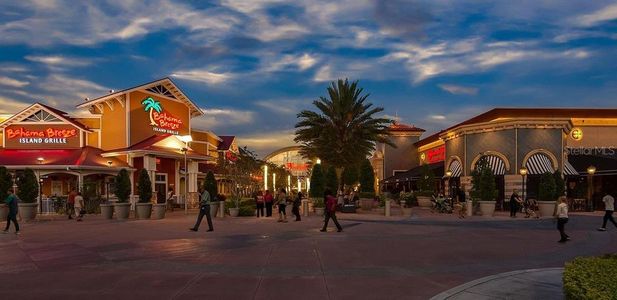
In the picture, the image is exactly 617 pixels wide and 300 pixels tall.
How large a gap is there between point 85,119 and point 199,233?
2429 centimetres

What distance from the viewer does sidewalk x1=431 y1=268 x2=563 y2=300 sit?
7871 millimetres

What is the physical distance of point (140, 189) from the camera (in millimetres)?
26203

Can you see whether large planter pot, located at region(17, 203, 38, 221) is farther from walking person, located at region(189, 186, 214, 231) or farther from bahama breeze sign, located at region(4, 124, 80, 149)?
bahama breeze sign, located at region(4, 124, 80, 149)

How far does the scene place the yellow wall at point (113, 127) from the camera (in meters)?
37.8

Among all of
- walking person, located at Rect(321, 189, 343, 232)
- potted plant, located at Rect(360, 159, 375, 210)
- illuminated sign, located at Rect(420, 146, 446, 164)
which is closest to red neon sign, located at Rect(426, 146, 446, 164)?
illuminated sign, located at Rect(420, 146, 446, 164)

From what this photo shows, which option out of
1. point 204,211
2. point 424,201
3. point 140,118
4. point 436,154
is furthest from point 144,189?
point 436,154

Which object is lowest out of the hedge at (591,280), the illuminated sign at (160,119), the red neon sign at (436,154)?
the hedge at (591,280)

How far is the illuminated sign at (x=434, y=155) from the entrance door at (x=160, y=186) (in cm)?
2437

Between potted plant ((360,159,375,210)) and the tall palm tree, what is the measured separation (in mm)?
2101

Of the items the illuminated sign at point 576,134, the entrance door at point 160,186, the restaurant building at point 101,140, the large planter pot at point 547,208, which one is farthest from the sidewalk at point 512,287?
the illuminated sign at point 576,134

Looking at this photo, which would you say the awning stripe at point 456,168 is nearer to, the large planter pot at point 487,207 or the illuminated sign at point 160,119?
the large planter pot at point 487,207

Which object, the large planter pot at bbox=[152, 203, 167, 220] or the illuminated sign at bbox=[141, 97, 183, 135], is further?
the illuminated sign at bbox=[141, 97, 183, 135]

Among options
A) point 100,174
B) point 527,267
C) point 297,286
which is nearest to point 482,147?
point 100,174

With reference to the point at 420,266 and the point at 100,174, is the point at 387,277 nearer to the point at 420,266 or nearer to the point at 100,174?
the point at 420,266
